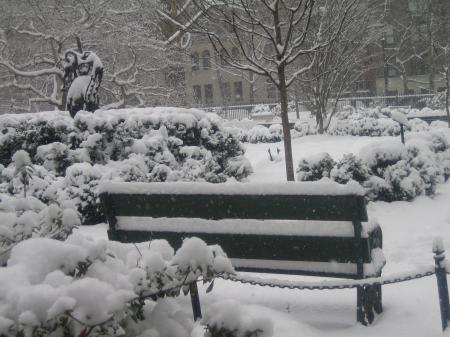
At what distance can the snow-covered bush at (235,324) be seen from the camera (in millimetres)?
1704

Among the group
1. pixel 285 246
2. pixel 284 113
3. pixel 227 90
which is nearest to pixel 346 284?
pixel 285 246

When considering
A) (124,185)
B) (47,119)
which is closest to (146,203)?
(124,185)

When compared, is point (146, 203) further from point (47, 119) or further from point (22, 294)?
point (47, 119)

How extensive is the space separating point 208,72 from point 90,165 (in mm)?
43667

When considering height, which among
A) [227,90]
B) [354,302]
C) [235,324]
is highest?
[227,90]

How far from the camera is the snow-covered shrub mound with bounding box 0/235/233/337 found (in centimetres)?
147

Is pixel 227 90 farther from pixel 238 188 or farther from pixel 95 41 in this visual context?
pixel 238 188

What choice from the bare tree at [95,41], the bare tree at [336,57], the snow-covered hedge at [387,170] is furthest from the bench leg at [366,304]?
the bare tree at [95,41]

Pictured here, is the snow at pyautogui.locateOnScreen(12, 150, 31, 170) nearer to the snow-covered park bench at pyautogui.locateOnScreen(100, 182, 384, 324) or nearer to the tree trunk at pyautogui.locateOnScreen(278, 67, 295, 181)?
the snow-covered park bench at pyautogui.locateOnScreen(100, 182, 384, 324)

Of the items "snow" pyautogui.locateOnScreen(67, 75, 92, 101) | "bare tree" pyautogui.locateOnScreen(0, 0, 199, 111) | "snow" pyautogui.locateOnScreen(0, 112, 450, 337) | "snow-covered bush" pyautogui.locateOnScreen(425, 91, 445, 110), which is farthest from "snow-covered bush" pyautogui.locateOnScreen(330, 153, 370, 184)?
"snow-covered bush" pyautogui.locateOnScreen(425, 91, 445, 110)

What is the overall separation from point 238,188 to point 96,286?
2.08 m

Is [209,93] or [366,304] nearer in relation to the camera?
[366,304]

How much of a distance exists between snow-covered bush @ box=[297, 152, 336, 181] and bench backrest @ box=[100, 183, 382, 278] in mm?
4824

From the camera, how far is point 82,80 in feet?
32.0
